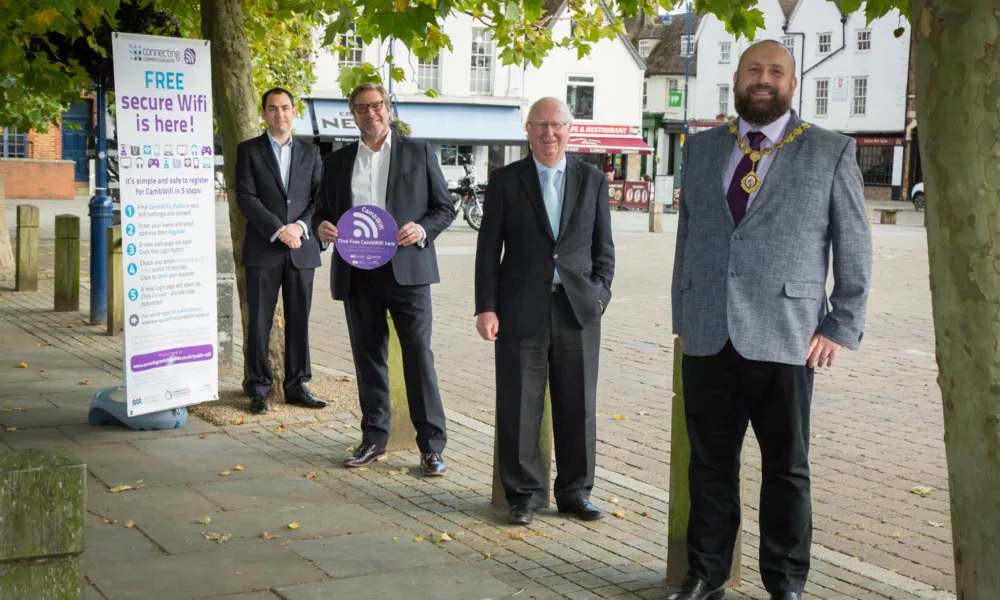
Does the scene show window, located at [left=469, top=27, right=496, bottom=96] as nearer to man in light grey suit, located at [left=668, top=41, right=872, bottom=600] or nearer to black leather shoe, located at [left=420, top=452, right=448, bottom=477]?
black leather shoe, located at [left=420, top=452, right=448, bottom=477]

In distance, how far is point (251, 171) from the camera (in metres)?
7.95

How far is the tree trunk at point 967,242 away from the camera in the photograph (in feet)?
8.79

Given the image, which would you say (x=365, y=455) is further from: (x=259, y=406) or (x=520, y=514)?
(x=259, y=406)

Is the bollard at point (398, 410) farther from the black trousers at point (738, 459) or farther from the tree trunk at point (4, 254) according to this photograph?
the tree trunk at point (4, 254)

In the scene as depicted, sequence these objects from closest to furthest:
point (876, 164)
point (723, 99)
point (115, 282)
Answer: point (115, 282), point (876, 164), point (723, 99)

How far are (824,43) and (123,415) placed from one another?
58785 millimetres

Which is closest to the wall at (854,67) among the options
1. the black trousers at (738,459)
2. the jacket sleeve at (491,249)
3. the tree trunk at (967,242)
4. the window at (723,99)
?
the window at (723,99)

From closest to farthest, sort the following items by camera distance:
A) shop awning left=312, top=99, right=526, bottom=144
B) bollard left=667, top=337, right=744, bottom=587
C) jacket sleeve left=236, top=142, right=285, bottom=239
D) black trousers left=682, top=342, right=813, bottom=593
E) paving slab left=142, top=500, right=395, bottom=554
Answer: black trousers left=682, top=342, right=813, bottom=593 < bollard left=667, top=337, right=744, bottom=587 < paving slab left=142, top=500, right=395, bottom=554 < jacket sleeve left=236, top=142, right=285, bottom=239 < shop awning left=312, top=99, right=526, bottom=144

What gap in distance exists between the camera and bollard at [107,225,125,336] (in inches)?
437

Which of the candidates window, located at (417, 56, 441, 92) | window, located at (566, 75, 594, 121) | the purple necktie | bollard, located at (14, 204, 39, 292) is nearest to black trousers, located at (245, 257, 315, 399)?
the purple necktie

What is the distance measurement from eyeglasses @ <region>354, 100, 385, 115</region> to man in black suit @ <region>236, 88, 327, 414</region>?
1.36 metres

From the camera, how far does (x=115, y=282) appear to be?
1145cm

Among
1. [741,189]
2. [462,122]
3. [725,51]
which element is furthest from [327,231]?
[725,51]

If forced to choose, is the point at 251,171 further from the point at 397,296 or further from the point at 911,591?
the point at 911,591
